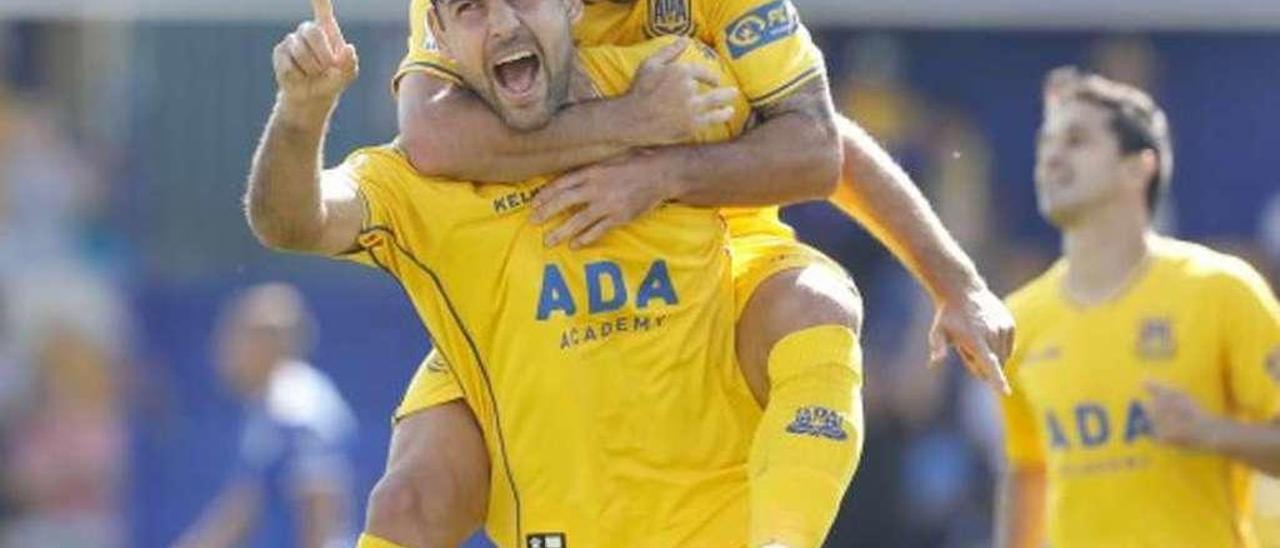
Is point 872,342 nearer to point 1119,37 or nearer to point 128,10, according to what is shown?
point 1119,37

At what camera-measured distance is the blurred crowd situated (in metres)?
14.6

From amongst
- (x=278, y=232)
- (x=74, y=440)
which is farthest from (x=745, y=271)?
(x=74, y=440)

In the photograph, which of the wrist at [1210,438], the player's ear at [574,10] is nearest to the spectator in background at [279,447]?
the wrist at [1210,438]

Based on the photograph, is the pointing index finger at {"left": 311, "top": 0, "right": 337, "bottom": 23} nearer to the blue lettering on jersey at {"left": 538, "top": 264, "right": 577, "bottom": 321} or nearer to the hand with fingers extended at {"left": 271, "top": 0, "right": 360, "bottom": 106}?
the hand with fingers extended at {"left": 271, "top": 0, "right": 360, "bottom": 106}

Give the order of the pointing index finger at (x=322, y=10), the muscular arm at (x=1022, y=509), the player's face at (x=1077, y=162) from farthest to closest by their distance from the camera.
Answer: the player's face at (x=1077, y=162)
the muscular arm at (x=1022, y=509)
the pointing index finger at (x=322, y=10)

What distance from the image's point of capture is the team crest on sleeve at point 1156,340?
31.0 feet

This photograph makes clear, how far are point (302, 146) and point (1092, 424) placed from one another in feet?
12.7

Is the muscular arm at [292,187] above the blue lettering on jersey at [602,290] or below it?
above

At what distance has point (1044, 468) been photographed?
384 inches

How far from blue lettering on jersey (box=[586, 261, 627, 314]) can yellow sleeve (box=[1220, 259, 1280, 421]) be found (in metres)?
3.19

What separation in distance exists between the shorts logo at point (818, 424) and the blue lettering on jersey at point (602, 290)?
0.38 meters

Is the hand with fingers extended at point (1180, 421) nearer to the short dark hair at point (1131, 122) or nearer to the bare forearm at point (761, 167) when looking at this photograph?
the short dark hair at point (1131, 122)

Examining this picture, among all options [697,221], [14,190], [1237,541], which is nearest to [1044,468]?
[1237,541]

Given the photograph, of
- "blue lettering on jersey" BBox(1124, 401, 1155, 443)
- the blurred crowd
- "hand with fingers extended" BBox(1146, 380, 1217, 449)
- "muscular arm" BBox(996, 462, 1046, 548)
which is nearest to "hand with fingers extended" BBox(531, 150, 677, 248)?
"hand with fingers extended" BBox(1146, 380, 1217, 449)
